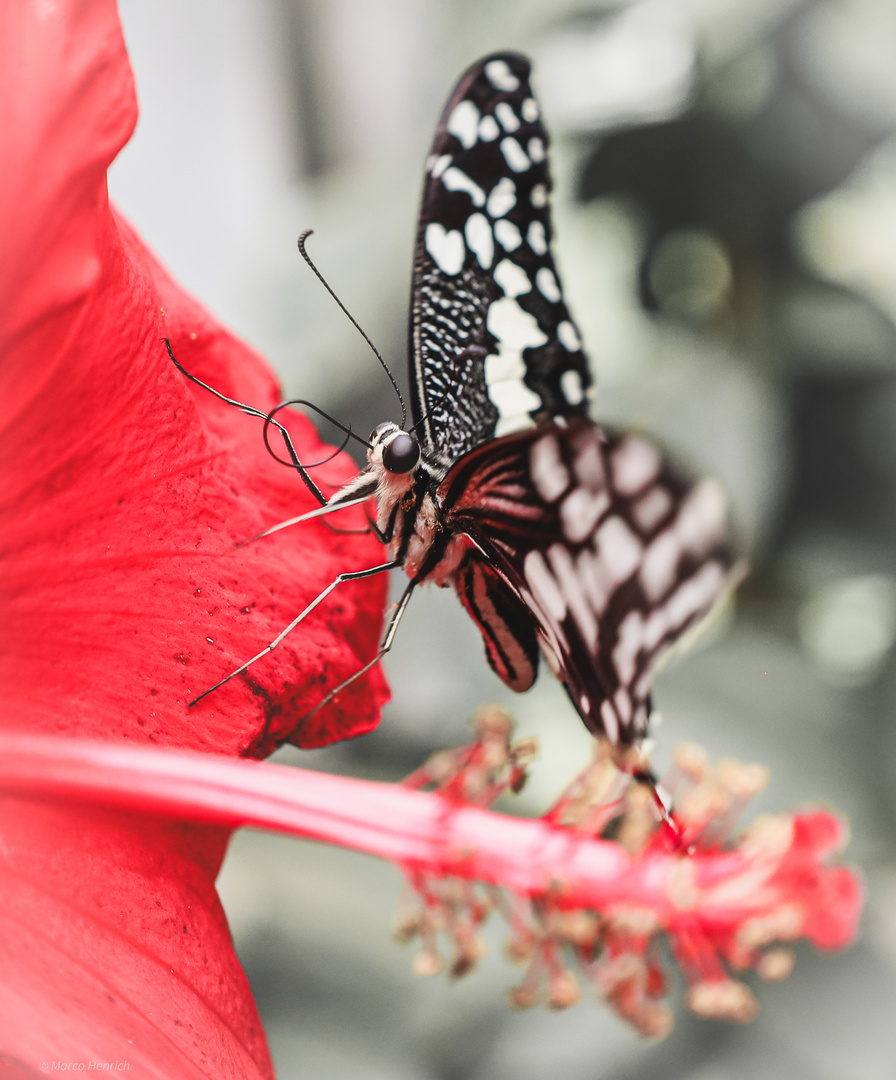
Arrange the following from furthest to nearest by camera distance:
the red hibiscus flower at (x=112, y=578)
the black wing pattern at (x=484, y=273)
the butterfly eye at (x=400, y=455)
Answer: the black wing pattern at (x=484, y=273) < the butterfly eye at (x=400, y=455) < the red hibiscus flower at (x=112, y=578)

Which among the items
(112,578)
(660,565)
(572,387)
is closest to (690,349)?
(572,387)

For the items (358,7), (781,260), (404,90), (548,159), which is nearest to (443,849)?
(548,159)

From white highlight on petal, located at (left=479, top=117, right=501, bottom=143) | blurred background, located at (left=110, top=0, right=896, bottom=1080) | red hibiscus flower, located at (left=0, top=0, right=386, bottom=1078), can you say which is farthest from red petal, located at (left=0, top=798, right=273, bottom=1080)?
blurred background, located at (left=110, top=0, right=896, bottom=1080)

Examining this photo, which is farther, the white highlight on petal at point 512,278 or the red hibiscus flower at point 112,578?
the white highlight on petal at point 512,278

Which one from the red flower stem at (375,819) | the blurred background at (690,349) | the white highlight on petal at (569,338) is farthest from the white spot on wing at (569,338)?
the blurred background at (690,349)

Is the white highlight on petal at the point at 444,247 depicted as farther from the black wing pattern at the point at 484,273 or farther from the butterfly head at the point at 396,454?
the butterfly head at the point at 396,454

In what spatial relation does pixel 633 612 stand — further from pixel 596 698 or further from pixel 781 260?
pixel 781 260

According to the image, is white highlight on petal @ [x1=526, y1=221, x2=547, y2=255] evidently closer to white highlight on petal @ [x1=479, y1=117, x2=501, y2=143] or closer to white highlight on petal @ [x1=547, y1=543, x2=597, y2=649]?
white highlight on petal @ [x1=479, y1=117, x2=501, y2=143]

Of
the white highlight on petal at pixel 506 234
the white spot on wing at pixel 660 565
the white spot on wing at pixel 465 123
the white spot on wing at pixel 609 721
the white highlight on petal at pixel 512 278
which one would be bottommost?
the white spot on wing at pixel 609 721
